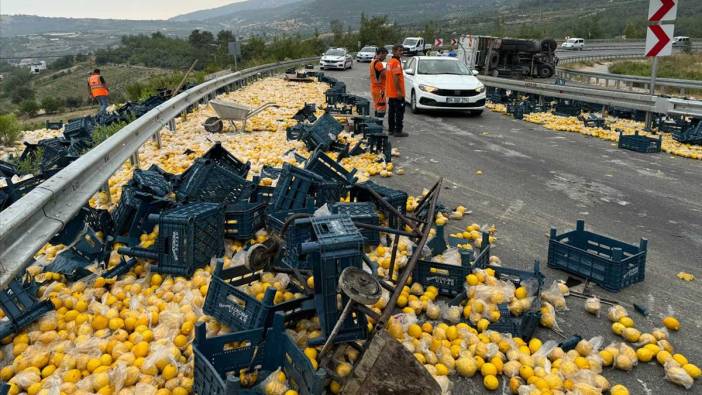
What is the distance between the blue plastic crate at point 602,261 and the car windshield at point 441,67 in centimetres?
1142

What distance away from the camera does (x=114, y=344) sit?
11.9 ft

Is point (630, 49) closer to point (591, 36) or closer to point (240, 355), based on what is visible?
point (591, 36)

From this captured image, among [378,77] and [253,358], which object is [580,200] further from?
[378,77]

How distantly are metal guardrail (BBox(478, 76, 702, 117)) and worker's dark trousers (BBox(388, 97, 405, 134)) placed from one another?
6.26 m

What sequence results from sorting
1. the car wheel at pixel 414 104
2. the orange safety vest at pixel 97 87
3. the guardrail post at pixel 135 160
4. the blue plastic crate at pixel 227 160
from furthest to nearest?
the orange safety vest at pixel 97 87 → the car wheel at pixel 414 104 → the guardrail post at pixel 135 160 → the blue plastic crate at pixel 227 160

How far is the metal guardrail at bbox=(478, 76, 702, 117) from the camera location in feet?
40.2

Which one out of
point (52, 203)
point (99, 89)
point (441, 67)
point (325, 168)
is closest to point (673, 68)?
point (441, 67)

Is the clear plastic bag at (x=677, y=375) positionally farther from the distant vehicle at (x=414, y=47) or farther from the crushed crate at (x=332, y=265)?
the distant vehicle at (x=414, y=47)

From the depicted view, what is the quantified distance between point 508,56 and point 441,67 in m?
13.7

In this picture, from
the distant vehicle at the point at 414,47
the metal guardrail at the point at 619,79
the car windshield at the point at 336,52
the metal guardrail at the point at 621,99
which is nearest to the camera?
the metal guardrail at the point at 621,99

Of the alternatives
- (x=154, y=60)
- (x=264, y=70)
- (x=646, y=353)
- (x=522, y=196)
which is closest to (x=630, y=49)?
(x=264, y=70)

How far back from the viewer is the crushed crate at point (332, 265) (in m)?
3.23

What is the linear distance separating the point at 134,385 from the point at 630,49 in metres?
69.4

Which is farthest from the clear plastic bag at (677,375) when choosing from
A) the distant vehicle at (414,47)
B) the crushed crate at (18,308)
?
the distant vehicle at (414,47)
